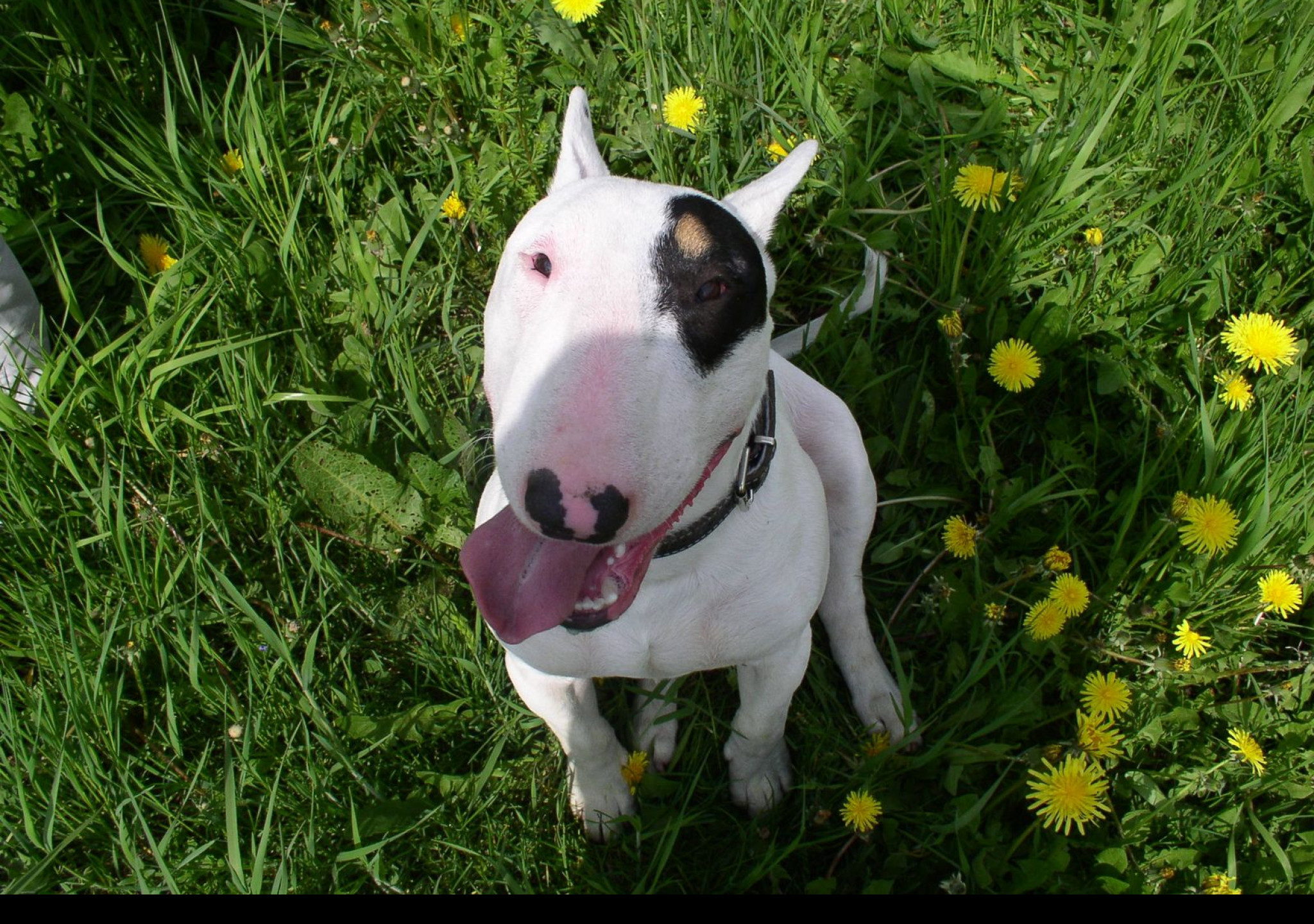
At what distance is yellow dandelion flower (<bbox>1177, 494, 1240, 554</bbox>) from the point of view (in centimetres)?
246

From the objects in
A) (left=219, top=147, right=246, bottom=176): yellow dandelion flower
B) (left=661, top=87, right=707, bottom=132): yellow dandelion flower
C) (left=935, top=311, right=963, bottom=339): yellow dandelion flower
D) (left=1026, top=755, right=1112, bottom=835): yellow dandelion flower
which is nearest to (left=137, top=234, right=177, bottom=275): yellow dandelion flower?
(left=219, top=147, right=246, bottom=176): yellow dandelion flower

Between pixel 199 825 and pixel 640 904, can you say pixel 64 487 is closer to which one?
pixel 199 825

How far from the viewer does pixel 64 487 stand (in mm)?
2672

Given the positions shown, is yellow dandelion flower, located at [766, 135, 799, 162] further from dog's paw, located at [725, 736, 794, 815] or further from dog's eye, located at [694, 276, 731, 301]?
dog's paw, located at [725, 736, 794, 815]

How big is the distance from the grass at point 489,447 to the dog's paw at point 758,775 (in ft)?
0.17

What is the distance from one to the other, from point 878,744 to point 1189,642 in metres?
0.89

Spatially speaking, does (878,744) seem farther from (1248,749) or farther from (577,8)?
(577,8)

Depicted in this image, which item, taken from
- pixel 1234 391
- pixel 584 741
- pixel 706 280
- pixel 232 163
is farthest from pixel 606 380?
pixel 232 163

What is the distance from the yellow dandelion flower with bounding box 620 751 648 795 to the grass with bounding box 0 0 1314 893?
6 cm

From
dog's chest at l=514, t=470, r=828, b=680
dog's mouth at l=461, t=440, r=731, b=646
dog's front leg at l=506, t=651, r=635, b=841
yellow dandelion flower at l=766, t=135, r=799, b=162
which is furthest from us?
yellow dandelion flower at l=766, t=135, r=799, b=162

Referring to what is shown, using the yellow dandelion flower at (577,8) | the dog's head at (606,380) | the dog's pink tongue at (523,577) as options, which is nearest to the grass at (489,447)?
the yellow dandelion flower at (577,8)

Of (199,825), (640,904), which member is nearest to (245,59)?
(199,825)

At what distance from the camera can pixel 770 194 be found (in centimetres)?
194

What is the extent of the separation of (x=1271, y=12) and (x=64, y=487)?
4.36 meters
